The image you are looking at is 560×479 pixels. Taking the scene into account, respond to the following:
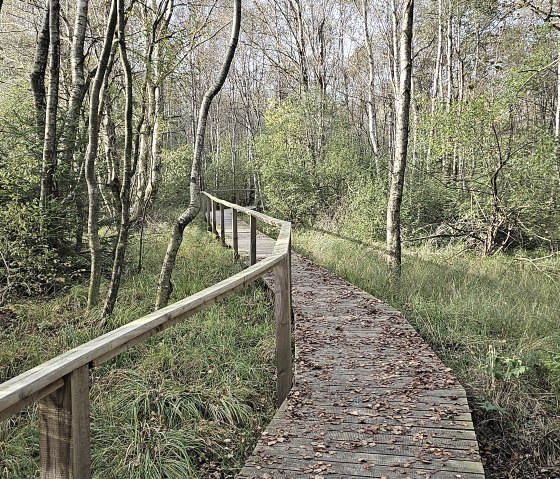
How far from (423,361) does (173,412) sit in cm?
208

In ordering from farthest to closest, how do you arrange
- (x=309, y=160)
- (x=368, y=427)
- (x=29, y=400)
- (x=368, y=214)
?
(x=309, y=160) < (x=368, y=214) < (x=368, y=427) < (x=29, y=400)

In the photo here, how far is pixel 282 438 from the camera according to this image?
9.73ft

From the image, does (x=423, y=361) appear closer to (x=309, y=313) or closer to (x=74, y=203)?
(x=309, y=313)

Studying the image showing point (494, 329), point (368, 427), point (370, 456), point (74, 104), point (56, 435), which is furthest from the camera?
point (74, 104)

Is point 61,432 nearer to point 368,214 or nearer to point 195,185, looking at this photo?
point 195,185

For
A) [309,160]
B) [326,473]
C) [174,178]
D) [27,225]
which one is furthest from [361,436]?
[174,178]

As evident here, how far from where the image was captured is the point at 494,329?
5.31 metres

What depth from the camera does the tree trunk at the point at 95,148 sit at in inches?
212

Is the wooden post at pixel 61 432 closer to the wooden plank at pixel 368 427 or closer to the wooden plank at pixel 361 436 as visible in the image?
the wooden plank at pixel 361 436

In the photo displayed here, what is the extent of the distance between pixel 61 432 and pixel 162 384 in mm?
2806

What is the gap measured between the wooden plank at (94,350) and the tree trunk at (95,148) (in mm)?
3607

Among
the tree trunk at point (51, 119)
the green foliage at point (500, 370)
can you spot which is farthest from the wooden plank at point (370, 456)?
the tree trunk at point (51, 119)

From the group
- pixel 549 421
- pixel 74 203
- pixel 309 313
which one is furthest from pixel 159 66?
pixel 549 421

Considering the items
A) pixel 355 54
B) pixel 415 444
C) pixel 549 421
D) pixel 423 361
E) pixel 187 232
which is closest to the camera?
pixel 415 444
